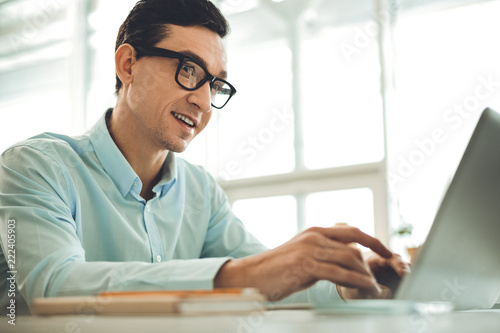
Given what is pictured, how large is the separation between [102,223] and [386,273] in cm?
73

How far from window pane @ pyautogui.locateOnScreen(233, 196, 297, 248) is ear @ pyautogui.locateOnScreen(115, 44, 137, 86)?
265 cm

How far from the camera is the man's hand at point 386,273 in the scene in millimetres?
926

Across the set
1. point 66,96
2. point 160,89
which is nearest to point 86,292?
point 160,89

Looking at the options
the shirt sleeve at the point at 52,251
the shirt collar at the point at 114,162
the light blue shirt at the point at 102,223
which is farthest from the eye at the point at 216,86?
the shirt sleeve at the point at 52,251

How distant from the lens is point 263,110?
4.32m

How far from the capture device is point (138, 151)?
1.44 meters

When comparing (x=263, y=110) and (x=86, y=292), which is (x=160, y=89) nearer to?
(x=86, y=292)

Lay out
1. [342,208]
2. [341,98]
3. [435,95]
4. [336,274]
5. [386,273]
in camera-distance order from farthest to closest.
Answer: [341,98]
[342,208]
[435,95]
[386,273]
[336,274]

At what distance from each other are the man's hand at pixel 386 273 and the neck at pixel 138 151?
71 cm

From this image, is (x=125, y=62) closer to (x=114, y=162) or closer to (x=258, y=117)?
(x=114, y=162)

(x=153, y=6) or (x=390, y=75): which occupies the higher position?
(x=390, y=75)

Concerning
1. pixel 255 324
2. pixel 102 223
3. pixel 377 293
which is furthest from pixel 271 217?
pixel 255 324

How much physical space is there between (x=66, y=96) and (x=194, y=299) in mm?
5052

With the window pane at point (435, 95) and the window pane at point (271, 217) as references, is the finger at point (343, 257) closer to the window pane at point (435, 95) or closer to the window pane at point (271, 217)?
the window pane at point (435, 95)
